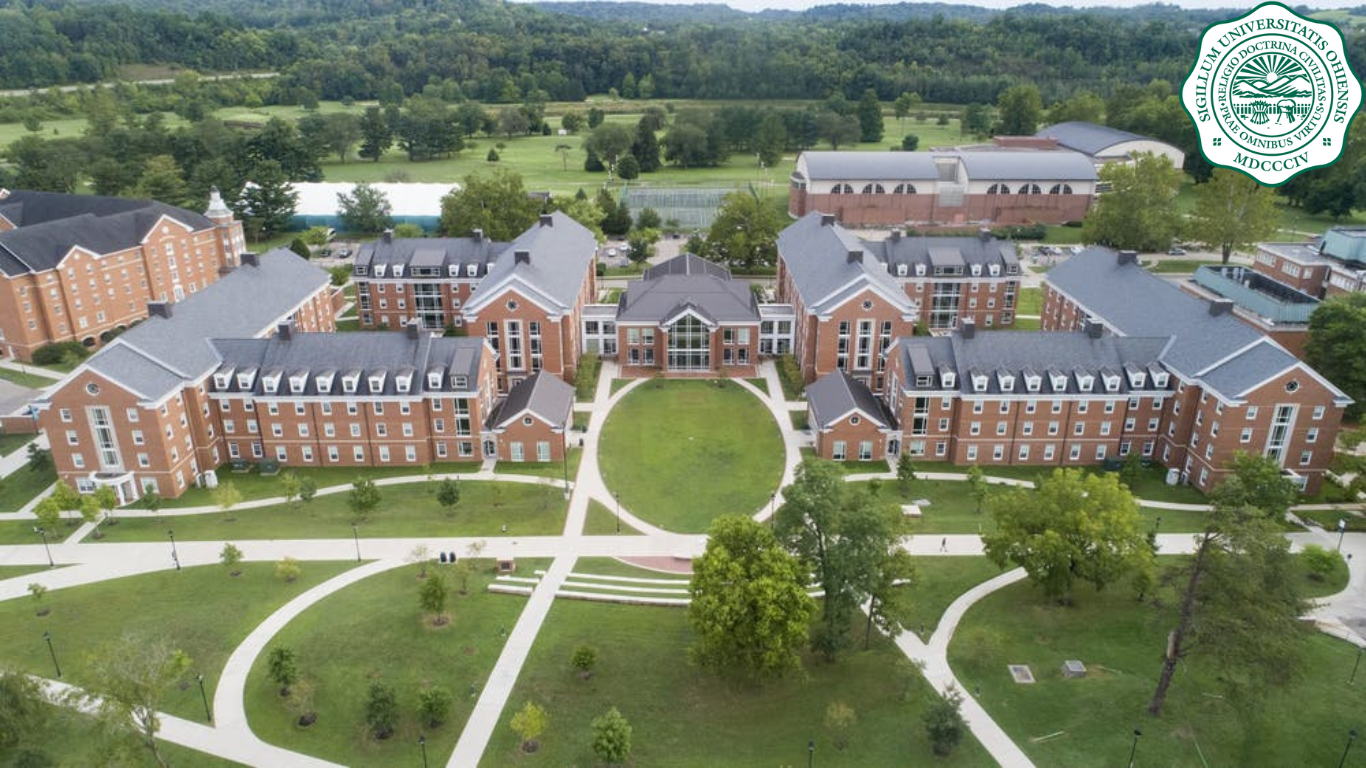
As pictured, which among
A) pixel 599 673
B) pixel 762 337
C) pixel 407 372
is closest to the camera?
pixel 599 673

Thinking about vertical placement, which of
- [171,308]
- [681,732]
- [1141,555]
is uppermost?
[171,308]

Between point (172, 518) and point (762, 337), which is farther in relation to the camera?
point (762, 337)

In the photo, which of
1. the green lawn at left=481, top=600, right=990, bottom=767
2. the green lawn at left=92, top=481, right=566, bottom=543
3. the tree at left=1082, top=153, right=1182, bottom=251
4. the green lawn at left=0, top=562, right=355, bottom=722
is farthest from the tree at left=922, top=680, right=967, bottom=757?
the tree at left=1082, top=153, right=1182, bottom=251

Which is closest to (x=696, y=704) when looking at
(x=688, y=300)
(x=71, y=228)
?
(x=688, y=300)

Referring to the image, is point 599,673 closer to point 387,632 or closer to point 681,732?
point 681,732

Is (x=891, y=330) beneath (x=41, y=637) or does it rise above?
above

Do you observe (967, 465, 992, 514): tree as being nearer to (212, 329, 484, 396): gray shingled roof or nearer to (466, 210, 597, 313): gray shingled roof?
(212, 329, 484, 396): gray shingled roof

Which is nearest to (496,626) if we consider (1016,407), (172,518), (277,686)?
(277,686)

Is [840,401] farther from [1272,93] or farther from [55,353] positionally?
[55,353]
